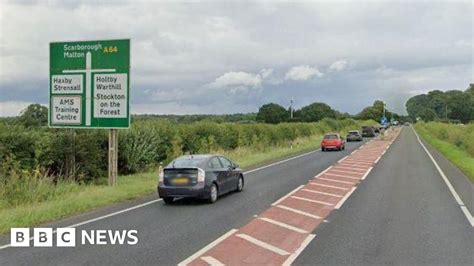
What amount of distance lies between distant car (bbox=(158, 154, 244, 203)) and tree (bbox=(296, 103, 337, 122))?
367 ft

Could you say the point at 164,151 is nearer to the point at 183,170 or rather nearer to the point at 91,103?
the point at 91,103

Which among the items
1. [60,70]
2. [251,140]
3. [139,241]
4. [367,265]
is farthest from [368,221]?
[251,140]

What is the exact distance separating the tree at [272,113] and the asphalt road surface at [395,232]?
97.1 metres

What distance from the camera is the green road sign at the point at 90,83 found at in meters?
19.2

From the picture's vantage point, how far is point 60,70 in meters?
19.6

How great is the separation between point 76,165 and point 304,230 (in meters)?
11.9

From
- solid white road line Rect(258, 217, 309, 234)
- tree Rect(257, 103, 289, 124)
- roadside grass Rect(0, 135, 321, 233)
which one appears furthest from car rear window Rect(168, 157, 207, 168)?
tree Rect(257, 103, 289, 124)

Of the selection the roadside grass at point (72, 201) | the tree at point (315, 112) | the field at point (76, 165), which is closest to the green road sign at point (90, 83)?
the field at point (76, 165)

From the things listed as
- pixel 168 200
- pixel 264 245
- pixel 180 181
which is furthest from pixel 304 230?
pixel 168 200

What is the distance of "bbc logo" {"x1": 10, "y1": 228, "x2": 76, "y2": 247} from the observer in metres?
9.71

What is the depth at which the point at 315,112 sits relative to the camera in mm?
138750

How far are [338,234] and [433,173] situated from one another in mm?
15549

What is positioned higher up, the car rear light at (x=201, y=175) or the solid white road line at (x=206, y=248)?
the car rear light at (x=201, y=175)

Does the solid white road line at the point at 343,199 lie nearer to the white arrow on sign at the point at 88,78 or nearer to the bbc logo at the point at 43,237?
the bbc logo at the point at 43,237
